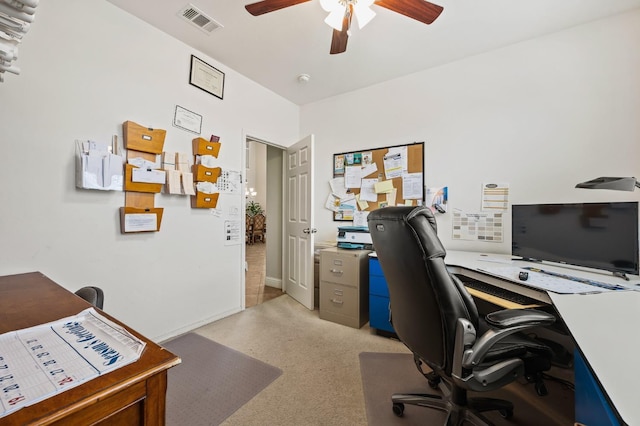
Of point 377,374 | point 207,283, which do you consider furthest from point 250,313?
point 377,374

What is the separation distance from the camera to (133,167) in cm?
199

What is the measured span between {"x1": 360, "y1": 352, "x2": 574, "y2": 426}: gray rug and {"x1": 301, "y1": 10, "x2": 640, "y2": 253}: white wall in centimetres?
114

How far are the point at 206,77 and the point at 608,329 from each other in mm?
3201

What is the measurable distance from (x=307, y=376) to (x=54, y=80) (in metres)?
2.60

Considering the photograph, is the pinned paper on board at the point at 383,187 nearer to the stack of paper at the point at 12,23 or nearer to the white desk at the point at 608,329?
the white desk at the point at 608,329

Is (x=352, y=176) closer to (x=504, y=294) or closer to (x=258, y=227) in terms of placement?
(x=504, y=294)

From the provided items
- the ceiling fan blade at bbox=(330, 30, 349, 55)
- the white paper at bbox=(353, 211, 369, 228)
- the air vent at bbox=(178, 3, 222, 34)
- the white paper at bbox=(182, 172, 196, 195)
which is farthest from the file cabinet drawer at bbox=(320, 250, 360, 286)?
the air vent at bbox=(178, 3, 222, 34)

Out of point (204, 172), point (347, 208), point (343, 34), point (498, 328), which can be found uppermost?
point (343, 34)

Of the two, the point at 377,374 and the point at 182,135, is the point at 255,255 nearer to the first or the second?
the point at 182,135

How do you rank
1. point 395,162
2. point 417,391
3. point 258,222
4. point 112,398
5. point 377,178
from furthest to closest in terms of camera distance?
point 258,222, point 377,178, point 395,162, point 417,391, point 112,398

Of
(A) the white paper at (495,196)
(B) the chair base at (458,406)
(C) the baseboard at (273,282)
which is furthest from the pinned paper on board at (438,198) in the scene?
(C) the baseboard at (273,282)

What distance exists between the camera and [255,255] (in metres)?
6.31

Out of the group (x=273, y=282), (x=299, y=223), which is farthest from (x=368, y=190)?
(x=273, y=282)

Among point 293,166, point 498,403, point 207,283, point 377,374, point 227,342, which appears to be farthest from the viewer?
point 293,166
